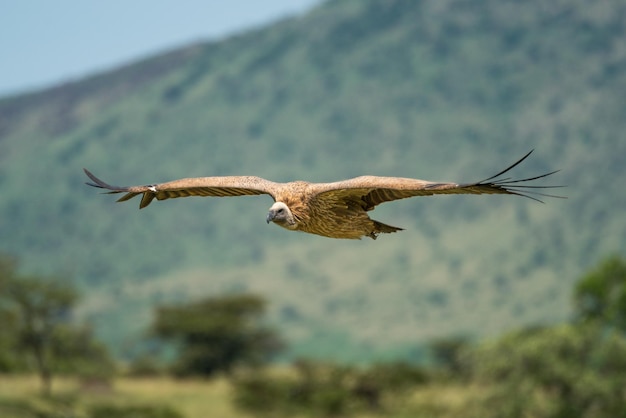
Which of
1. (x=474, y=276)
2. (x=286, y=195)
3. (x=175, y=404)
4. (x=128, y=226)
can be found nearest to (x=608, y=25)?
(x=474, y=276)

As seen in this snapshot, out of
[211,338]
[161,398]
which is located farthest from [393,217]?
[161,398]

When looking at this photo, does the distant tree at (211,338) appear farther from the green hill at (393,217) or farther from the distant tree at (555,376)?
the green hill at (393,217)

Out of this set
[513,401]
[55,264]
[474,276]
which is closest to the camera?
[513,401]

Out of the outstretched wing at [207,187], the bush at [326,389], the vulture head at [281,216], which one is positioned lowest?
the vulture head at [281,216]

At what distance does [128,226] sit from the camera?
181 meters

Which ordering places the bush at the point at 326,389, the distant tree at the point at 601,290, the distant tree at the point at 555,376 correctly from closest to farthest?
the distant tree at the point at 555,376, the bush at the point at 326,389, the distant tree at the point at 601,290

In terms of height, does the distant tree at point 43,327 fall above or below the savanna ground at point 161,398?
above

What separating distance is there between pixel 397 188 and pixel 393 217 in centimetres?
14475

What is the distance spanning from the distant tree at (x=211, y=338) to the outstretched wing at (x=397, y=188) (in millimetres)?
53656

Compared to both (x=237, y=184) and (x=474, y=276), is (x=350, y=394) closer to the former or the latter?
(x=237, y=184)

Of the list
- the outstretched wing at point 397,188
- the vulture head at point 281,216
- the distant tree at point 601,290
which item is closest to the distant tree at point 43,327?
the distant tree at point 601,290

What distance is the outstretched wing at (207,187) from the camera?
12.8m

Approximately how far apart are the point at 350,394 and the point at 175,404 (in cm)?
780

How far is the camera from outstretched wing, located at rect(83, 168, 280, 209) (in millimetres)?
12828
